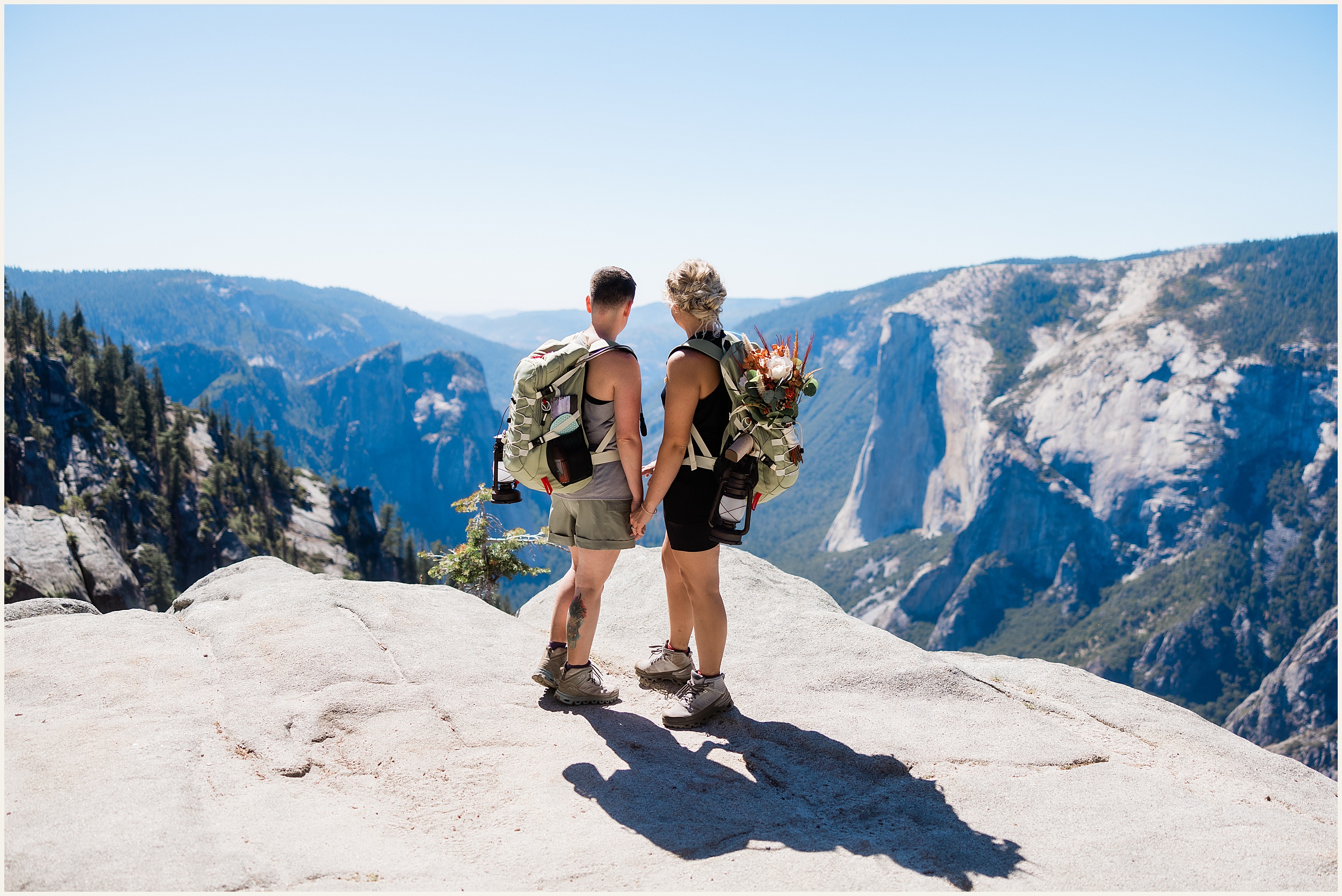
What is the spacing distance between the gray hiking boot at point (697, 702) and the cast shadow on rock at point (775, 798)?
0.37 ft

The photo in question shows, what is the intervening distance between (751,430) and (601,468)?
1214 mm

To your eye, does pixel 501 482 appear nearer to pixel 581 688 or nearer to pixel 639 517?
pixel 639 517

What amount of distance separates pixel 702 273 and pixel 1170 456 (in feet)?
601

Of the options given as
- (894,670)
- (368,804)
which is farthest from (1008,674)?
(368,804)

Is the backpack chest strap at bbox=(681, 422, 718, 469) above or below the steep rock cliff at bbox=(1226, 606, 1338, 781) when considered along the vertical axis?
above

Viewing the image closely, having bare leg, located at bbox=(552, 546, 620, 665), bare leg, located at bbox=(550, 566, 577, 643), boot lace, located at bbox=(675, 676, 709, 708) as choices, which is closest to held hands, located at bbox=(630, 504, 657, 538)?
bare leg, located at bbox=(552, 546, 620, 665)

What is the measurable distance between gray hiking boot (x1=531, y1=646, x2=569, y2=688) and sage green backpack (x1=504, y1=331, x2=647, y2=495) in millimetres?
1625

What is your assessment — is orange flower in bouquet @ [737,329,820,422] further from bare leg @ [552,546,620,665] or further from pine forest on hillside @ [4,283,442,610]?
pine forest on hillside @ [4,283,442,610]

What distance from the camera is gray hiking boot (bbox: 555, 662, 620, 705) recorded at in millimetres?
6461

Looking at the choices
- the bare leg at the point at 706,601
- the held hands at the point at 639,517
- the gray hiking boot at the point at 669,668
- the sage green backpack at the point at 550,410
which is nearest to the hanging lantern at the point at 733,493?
the bare leg at the point at 706,601

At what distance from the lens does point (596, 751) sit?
575 centimetres

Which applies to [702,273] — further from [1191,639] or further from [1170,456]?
[1170,456]

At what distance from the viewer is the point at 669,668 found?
683cm

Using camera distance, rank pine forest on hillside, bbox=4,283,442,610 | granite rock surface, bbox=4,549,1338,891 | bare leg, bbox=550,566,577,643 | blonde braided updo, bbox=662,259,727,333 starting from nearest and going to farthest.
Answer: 1. granite rock surface, bbox=4,549,1338,891
2. blonde braided updo, bbox=662,259,727,333
3. bare leg, bbox=550,566,577,643
4. pine forest on hillside, bbox=4,283,442,610
